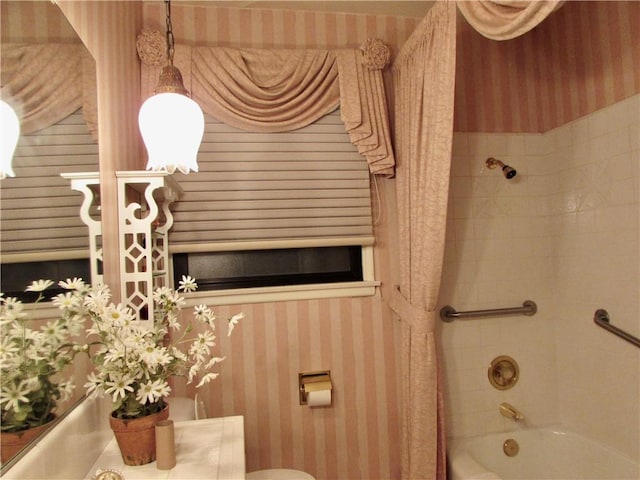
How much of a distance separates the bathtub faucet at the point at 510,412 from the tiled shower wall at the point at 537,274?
29mm

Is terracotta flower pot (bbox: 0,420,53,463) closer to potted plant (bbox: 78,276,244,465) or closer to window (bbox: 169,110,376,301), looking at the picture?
potted plant (bbox: 78,276,244,465)

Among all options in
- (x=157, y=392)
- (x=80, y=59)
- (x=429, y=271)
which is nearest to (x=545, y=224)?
(x=429, y=271)

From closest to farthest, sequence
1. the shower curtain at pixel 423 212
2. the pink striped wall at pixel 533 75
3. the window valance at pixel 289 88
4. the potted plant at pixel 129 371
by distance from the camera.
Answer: the potted plant at pixel 129 371
the shower curtain at pixel 423 212
the window valance at pixel 289 88
the pink striped wall at pixel 533 75

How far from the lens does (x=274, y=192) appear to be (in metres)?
1.88

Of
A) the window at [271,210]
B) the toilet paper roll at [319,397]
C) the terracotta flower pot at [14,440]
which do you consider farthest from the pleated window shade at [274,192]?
the terracotta flower pot at [14,440]

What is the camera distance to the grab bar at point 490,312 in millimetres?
2023

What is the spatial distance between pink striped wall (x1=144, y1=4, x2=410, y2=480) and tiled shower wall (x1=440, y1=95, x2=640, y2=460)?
37cm

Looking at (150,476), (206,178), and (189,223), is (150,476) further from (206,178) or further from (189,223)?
(206,178)

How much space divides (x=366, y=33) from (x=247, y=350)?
1691mm

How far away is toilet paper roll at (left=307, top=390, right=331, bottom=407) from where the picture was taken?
180 centimetres

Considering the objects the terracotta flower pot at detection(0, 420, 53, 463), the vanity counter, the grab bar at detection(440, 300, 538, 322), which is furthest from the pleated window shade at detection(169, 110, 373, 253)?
the terracotta flower pot at detection(0, 420, 53, 463)

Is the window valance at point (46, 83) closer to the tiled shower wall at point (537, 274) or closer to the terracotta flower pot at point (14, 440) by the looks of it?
the terracotta flower pot at point (14, 440)

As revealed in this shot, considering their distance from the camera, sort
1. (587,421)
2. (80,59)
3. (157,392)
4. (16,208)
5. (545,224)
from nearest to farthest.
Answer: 1. (16,208)
2. (157,392)
3. (80,59)
4. (587,421)
5. (545,224)

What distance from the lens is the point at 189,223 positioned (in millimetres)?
1793
